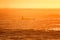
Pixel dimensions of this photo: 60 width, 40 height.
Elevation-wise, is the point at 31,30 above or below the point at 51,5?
below

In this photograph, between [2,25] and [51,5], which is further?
[51,5]

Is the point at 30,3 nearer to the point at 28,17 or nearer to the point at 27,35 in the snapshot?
the point at 28,17

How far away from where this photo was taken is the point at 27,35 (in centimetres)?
76

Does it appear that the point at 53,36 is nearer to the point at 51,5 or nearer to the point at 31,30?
the point at 31,30

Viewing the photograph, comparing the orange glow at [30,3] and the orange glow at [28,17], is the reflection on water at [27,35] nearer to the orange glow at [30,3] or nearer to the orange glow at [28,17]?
the orange glow at [28,17]

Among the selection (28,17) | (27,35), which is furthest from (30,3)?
(27,35)

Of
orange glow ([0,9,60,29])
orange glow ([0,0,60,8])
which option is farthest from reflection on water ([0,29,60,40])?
orange glow ([0,0,60,8])

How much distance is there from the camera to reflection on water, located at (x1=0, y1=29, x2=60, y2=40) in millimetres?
748

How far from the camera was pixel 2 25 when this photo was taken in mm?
826

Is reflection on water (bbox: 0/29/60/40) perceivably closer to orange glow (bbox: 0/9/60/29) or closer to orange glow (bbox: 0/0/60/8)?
orange glow (bbox: 0/9/60/29)

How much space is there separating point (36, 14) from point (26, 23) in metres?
0.17

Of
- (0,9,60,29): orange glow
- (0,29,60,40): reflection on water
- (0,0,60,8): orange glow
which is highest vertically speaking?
(0,0,60,8): orange glow

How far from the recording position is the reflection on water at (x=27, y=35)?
2.45 ft

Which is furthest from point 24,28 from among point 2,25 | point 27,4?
point 27,4
